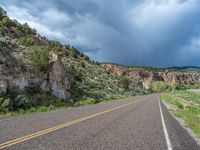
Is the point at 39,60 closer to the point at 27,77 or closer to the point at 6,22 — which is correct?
the point at 27,77

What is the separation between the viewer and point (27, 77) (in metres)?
33.9

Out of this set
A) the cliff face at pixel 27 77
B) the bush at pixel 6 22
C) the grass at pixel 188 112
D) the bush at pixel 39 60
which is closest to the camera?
the grass at pixel 188 112

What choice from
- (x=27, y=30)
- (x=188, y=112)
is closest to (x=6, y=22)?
(x=27, y=30)

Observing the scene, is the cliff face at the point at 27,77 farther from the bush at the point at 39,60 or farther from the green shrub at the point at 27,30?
the green shrub at the point at 27,30

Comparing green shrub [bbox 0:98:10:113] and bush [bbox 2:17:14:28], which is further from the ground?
bush [bbox 2:17:14:28]

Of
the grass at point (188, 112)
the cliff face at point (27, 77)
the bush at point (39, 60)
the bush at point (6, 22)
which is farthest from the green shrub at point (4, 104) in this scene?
the bush at point (6, 22)

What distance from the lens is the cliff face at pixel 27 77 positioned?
2909 centimetres

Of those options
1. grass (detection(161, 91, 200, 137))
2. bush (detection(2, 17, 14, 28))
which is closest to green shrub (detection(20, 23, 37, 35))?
bush (detection(2, 17, 14, 28))

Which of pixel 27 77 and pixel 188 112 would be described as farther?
pixel 27 77

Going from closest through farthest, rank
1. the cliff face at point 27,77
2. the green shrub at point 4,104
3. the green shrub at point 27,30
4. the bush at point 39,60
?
1. the green shrub at point 4,104
2. the cliff face at point 27,77
3. the bush at point 39,60
4. the green shrub at point 27,30

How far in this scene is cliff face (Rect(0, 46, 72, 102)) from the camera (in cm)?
2909

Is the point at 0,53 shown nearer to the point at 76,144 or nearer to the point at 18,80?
the point at 18,80

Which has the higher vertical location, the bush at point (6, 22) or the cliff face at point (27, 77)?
the bush at point (6, 22)

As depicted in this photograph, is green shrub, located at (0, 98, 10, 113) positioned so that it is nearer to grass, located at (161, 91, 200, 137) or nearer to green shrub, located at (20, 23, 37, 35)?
grass, located at (161, 91, 200, 137)
